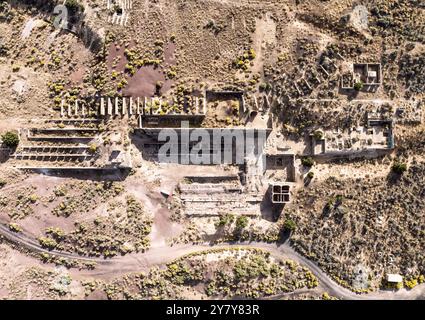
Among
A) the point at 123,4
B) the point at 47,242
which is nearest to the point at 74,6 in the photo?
the point at 123,4

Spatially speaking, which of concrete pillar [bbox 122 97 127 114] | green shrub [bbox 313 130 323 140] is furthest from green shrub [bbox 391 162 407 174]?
concrete pillar [bbox 122 97 127 114]

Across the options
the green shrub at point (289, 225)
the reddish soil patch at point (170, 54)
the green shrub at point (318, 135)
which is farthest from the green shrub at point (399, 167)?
the reddish soil patch at point (170, 54)

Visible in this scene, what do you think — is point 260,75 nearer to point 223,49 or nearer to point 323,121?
point 223,49

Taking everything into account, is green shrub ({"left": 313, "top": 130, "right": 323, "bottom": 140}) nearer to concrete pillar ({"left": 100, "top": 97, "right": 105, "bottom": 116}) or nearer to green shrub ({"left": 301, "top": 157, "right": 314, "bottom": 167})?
green shrub ({"left": 301, "top": 157, "right": 314, "bottom": 167})

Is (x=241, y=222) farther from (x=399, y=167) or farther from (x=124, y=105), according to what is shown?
(x=399, y=167)

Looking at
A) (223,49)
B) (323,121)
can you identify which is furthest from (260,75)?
(323,121)

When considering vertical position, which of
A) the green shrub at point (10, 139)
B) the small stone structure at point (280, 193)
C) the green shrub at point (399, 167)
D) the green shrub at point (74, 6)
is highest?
the green shrub at point (74, 6)

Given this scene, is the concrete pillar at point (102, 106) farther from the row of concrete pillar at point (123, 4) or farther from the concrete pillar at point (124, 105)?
the row of concrete pillar at point (123, 4)
